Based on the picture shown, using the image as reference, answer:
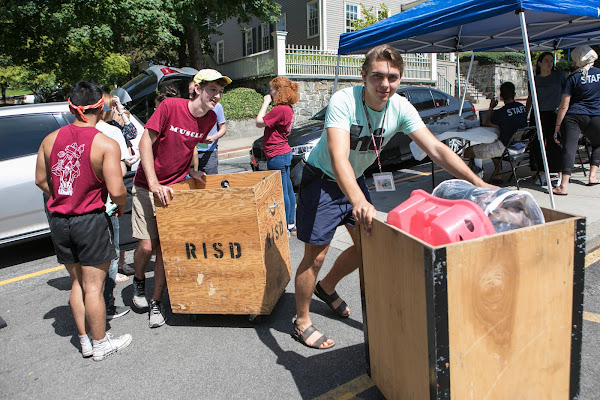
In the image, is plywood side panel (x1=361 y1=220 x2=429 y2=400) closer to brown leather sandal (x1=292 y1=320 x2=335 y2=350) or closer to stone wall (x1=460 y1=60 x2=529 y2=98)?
brown leather sandal (x1=292 y1=320 x2=335 y2=350)

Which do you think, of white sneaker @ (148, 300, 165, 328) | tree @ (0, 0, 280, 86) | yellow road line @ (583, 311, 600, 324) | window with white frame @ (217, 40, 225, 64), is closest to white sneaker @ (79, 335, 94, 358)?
white sneaker @ (148, 300, 165, 328)

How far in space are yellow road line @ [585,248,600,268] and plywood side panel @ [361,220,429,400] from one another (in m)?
2.96

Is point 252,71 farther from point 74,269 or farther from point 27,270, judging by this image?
point 74,269

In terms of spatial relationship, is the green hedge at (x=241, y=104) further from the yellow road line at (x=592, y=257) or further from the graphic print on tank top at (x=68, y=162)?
the graphic print on tank top at (x=68, y=162)

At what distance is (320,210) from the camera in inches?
114

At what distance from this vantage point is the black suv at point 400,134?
7562 millimetres

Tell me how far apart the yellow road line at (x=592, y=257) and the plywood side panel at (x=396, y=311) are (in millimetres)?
2961

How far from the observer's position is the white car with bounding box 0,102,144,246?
4.92 m

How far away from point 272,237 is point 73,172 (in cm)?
142

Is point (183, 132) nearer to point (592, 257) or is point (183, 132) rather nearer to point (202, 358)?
point (202, 358)

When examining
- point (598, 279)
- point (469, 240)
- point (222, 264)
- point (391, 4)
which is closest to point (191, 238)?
point (222, 264)

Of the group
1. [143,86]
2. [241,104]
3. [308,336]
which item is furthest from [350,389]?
[241,104]

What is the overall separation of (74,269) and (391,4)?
24.4 metres

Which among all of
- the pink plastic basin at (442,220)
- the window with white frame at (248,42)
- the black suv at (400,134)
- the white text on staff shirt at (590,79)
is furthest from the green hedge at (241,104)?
the pink plastic basin at (442,220)
